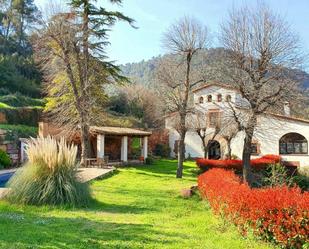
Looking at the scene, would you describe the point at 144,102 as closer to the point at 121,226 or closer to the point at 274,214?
the point at 121,226

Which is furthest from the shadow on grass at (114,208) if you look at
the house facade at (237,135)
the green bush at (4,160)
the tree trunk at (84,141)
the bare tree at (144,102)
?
the bare tree at (144,102)

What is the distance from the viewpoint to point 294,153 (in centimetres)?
3012

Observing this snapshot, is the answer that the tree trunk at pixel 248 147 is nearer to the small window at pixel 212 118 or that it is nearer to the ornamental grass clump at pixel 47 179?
the ornamental grass clump at pixel 47 179

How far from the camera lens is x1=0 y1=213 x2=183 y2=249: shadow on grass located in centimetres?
562

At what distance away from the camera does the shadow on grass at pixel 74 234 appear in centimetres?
562

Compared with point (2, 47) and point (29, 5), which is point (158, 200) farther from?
point (29, 5)

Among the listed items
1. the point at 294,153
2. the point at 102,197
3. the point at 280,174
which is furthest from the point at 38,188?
the point at 294,153

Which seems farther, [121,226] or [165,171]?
[165,171]

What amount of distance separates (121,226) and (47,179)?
329 centimetres

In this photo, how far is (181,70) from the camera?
20.3 meters

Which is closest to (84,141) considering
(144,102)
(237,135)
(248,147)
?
(248,147)

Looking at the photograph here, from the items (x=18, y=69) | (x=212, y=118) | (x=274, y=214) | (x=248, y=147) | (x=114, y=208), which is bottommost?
(x=114, y=208)

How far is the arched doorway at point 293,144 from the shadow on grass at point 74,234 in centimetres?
2536

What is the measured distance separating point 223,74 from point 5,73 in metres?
27.4
